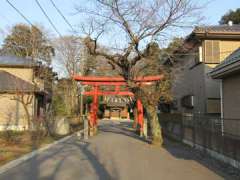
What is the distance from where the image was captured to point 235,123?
11500 millimetres

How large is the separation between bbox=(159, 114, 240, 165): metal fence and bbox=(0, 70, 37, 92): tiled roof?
1423cm

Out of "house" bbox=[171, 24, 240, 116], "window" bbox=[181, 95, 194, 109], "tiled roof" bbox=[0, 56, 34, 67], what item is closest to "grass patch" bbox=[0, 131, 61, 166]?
"window" bbox=[181, 95, 194, 109]

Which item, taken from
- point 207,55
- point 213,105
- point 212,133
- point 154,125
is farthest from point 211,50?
point 212,133

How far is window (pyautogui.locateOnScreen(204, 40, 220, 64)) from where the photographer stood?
2144 centimetres

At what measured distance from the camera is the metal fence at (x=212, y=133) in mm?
11133

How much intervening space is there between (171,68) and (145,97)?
8.72m

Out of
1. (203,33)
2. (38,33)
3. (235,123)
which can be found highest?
(38,33)

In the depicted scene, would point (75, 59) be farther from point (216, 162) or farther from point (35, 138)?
point (216, 162)

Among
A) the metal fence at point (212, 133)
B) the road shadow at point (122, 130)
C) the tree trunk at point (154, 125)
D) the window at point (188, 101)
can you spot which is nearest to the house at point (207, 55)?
the window at point (188, 101)

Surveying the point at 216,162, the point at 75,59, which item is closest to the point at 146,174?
the point at 216,162

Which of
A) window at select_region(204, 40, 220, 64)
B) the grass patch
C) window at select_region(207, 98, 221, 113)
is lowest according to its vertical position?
the grass patch

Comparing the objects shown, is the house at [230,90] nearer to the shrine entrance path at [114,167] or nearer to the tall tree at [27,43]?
the shrine entrance path at [114,167]

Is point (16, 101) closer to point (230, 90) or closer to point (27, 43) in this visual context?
point (230, 90)

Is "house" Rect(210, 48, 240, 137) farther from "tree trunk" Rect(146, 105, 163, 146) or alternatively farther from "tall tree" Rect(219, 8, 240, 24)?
"tall tree" Rect(219, 8, 240, 24)
